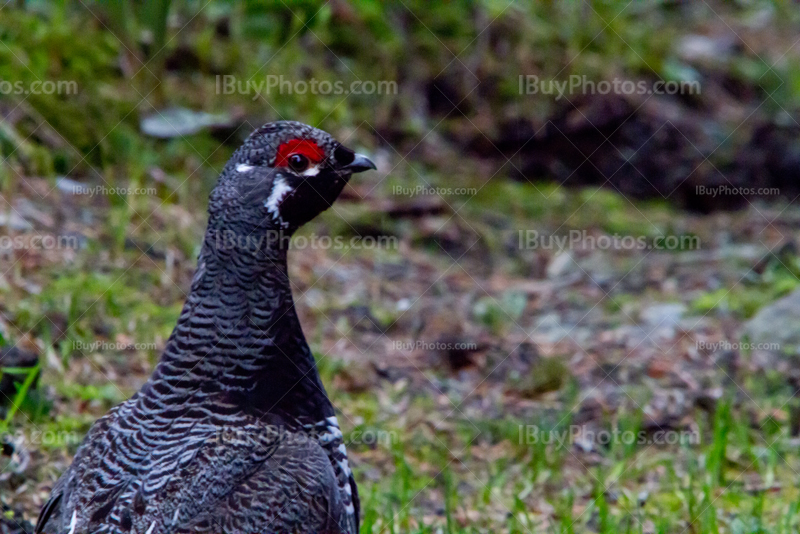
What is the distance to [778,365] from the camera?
6.67 m

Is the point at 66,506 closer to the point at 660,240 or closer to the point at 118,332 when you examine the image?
the point at 118,332

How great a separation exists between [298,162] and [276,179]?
0.42ft

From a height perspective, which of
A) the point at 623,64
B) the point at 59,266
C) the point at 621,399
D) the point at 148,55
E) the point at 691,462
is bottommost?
the point at 691,462

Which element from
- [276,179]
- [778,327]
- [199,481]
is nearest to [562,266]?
[778,327]

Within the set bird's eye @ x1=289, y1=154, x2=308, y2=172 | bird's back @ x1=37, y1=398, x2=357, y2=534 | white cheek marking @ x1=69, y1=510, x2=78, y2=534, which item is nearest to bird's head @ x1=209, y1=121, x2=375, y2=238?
bird's eye @ x1=289, y1=154, x2=308, y2=172

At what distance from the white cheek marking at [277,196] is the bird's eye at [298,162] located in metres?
0.08

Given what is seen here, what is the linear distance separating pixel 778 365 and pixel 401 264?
3.17 m

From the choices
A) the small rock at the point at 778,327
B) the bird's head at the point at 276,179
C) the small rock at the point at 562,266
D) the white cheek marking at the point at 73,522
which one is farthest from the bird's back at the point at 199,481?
the small rock at the point at 562,266

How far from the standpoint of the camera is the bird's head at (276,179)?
392 centimetres

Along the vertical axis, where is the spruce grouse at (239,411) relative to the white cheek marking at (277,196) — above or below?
below

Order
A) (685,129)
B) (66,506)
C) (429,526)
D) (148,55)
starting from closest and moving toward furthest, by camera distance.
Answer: (66,506)
(429,526)
(148,55)
(685,129)

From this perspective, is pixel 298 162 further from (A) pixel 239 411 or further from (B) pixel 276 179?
(A) pixel 239 411

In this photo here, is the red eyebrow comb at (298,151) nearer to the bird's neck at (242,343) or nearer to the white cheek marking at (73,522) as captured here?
the bird's neck at (242,343)

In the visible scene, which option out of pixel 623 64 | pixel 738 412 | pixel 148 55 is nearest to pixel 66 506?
pixel 738 412
